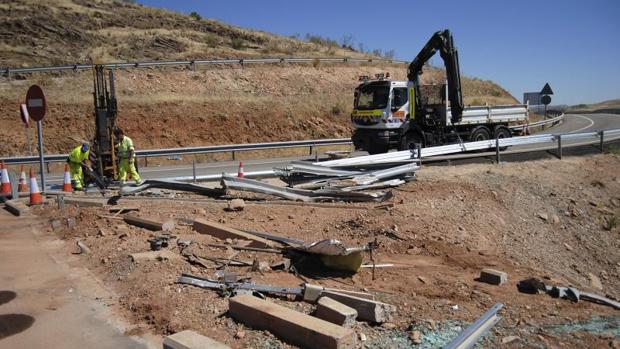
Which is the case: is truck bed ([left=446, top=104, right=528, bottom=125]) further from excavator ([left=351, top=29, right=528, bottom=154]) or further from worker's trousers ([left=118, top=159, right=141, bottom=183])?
worker's trousers ([left=118, top=159, right=141, bottom=183])

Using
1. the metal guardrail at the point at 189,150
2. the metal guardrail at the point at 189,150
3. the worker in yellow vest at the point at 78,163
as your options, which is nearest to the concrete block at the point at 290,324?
the worker in yellow vest at the point at 78,163

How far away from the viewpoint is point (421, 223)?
9391mm

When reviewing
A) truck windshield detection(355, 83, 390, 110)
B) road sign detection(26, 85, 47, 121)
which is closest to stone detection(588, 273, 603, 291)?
truck windshield detection(355, 83, 390, 110)

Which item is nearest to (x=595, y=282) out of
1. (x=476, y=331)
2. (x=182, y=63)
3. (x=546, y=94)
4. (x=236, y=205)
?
(x=476, y=331)

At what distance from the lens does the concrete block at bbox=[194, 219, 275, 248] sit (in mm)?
7407

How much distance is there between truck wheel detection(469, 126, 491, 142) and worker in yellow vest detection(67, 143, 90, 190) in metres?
14.0

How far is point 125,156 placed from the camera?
1305 centimetres

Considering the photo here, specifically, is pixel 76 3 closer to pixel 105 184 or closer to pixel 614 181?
pixel 105 184

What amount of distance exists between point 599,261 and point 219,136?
19031 millimetres

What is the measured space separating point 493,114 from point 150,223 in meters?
16.5

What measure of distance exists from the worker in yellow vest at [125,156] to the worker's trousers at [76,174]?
0.93 metres

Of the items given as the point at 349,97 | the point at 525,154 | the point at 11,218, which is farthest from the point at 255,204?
the point at 349,97

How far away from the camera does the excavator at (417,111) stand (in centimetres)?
1772

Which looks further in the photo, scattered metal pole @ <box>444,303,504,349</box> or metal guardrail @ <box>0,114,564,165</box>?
metal guardrail @ <box>0,114,564,165</box>
